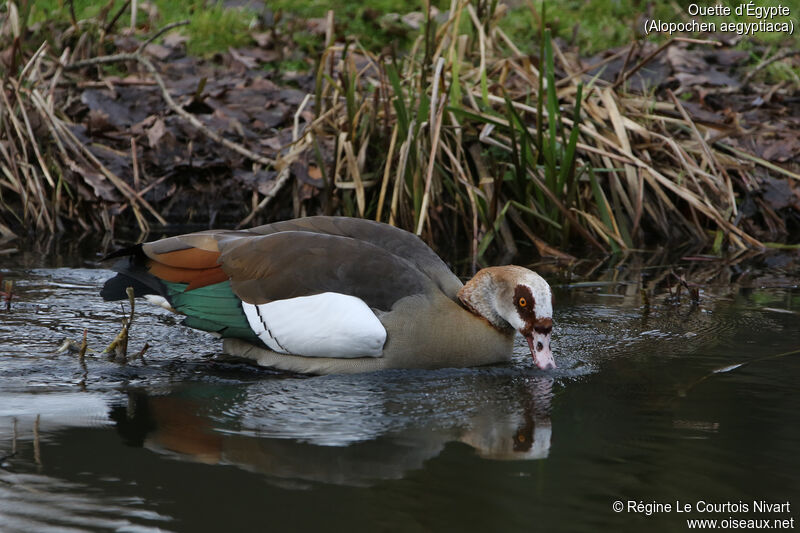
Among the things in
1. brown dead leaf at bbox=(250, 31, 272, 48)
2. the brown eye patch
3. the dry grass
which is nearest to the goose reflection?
the brown eye patch

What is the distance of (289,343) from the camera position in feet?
15.0

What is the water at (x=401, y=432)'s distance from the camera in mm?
2939

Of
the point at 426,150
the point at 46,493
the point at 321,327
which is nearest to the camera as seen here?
the point at 46,493

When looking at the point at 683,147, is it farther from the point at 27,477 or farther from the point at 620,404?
the point at 27,477

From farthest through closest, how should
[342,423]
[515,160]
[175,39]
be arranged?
[175,39], [515,160], [342,423]

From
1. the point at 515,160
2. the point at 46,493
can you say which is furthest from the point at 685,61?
the point at 46,493

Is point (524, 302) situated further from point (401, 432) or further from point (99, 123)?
point (99, 123)

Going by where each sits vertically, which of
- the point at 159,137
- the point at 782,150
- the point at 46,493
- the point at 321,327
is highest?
the point at 159,137

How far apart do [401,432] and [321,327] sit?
974 mm

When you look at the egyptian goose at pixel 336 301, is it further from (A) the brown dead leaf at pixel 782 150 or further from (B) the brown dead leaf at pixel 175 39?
(B) the brown dead leaf at pixel 175 39

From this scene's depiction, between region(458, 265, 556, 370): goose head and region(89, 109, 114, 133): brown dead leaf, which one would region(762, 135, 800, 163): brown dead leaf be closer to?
region(458, 265, 556, 370): goose head

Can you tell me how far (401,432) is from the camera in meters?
3.65

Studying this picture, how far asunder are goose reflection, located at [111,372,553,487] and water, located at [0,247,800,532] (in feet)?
0.04

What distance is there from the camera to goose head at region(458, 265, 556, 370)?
452 centimetres
